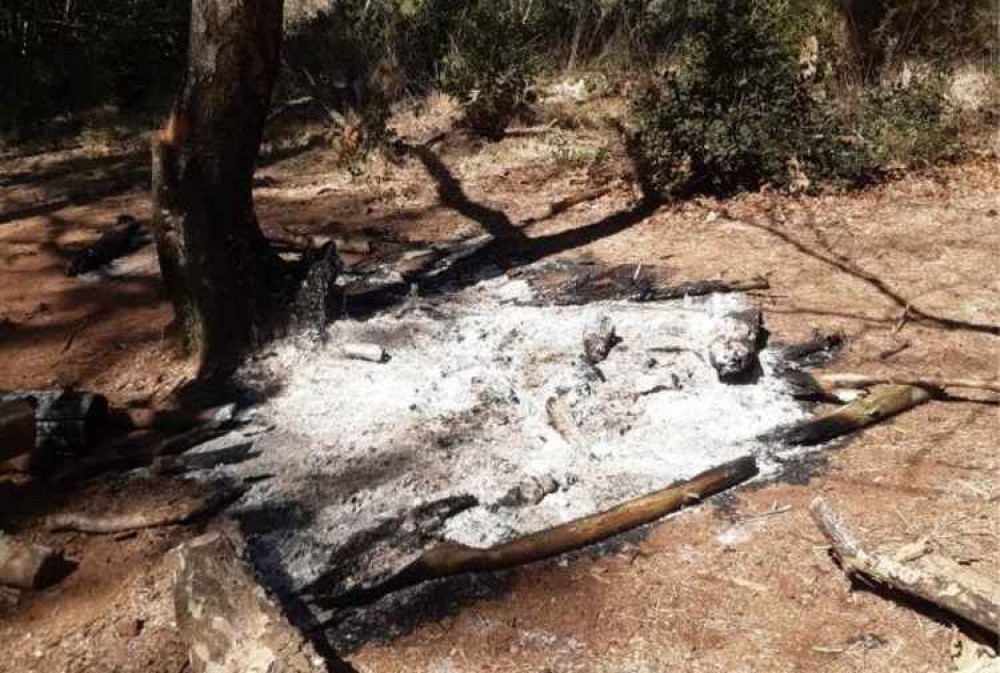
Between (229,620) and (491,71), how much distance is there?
8.90 meters

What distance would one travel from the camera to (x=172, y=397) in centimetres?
495

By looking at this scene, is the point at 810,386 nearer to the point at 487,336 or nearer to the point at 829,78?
the point at 487,336

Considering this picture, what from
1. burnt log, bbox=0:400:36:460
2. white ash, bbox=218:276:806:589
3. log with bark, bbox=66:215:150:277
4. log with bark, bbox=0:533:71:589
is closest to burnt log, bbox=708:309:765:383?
white ash, bbox=218:276:806:589

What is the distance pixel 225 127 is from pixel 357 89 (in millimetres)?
7232

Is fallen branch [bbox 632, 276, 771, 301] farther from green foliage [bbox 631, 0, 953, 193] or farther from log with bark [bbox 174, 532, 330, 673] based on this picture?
log with bark [bbox 174, 532, 330, 673]

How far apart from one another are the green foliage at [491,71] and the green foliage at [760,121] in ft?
8.42

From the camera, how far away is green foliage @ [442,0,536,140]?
10.5 meters

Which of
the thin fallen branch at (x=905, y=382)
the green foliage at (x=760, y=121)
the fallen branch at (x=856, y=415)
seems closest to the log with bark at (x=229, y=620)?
the fallen branch at (x=856, y=415)

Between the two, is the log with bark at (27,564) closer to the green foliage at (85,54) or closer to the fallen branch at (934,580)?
the fallen branch at (934,580)

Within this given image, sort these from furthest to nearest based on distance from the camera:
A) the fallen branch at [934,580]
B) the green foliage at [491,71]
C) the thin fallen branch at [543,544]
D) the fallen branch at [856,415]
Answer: the green foliage at [491,71] < the fallen branch at [856,415] < the thin fallen branch at [543,544] < the fallen branch at [934,580]

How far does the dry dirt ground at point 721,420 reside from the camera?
308cm

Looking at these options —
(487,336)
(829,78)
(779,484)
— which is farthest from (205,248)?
(829,78)

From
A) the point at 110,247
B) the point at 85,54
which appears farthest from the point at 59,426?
the point at 85,54

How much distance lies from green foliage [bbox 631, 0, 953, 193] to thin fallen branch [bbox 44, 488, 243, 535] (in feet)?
18.5
